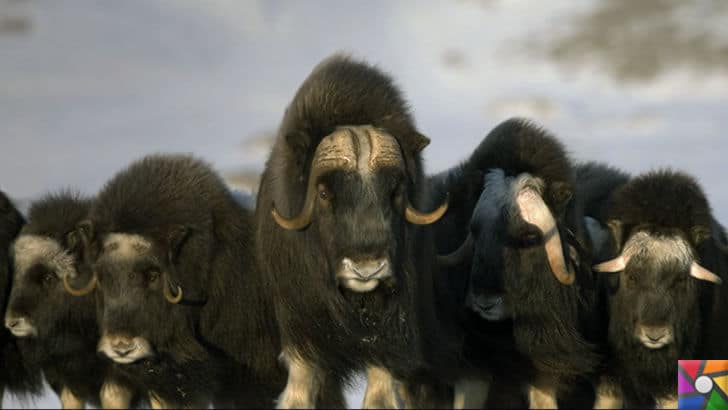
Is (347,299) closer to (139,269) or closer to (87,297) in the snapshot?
(139,269)

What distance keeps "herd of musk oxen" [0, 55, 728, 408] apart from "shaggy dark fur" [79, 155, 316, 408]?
12 mm

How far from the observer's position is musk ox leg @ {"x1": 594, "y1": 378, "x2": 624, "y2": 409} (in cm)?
703

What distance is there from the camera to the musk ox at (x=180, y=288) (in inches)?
245

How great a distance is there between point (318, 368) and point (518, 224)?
1577 mm

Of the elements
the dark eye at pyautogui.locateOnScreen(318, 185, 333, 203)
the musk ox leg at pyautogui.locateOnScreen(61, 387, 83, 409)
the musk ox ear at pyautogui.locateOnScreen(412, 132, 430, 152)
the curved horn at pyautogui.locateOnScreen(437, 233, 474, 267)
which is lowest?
the musk ox leg at pyautogui.locateOnScreen(61, 387, 83, 409)

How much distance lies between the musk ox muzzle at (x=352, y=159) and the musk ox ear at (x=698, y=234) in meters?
2.08

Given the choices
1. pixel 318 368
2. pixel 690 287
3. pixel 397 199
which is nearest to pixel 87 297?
pixel 318 368

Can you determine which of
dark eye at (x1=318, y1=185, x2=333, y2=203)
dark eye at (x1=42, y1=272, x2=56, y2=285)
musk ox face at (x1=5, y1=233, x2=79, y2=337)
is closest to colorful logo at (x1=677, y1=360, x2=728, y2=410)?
dark eye at (x1=318, y1=185, x2=333, y2=203)

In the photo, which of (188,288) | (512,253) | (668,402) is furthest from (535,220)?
(188,288)

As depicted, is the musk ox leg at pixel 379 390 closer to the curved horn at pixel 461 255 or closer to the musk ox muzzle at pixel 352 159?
the musk ox muzzle at pixel 352 159

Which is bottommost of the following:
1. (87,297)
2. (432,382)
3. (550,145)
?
(432,382)

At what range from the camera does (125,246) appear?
6289 mm

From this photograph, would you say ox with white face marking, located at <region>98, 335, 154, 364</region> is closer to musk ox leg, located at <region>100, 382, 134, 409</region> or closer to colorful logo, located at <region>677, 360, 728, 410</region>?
musk ox leg, located at <region>100, 382, 134, 409</region>

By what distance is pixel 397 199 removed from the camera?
5309mm
